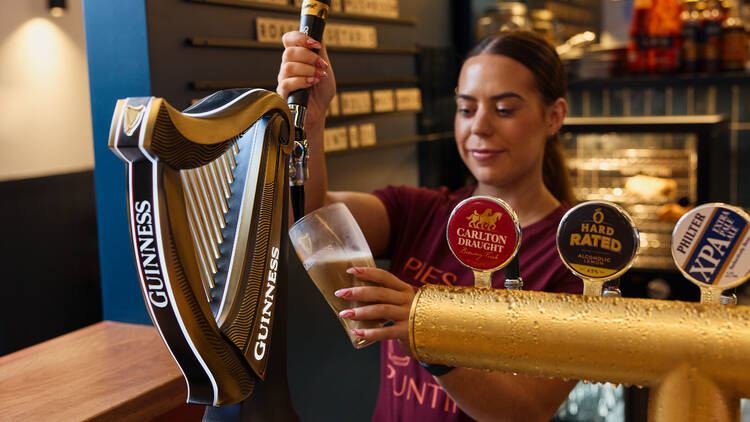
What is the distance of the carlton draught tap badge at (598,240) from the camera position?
561 millimetres

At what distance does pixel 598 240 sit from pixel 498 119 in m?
0.88

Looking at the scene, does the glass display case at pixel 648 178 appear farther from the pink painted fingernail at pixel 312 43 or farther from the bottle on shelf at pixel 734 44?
the pink painted fingernail at pixel 312 43

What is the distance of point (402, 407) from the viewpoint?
1.37m

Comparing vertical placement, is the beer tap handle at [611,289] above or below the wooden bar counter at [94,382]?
above

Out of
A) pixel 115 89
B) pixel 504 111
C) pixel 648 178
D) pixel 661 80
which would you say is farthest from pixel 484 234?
pixel 661 80

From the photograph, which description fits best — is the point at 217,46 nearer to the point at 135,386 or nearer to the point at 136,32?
the point at 136,32

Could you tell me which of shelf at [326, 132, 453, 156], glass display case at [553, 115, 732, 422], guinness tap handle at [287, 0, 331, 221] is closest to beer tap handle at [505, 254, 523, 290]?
guinness tap handle at [287, 0, 331, 221]

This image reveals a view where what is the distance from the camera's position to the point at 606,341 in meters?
0.52

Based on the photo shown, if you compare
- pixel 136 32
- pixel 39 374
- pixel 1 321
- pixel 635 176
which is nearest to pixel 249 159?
pixel 39 374

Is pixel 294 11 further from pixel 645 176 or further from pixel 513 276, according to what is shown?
pixel 645 176

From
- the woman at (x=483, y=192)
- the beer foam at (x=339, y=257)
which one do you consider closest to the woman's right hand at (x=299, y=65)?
the woman at (x=483, y=192)

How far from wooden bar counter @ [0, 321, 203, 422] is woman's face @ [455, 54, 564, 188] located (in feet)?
2.24

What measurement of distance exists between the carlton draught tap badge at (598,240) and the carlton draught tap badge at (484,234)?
0.04 meters

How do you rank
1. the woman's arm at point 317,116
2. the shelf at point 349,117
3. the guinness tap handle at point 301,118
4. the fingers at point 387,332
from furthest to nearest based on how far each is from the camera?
the shelf at point 349,117 < the woman's arm at point 317,116 < the guinness tap handle at point 301,118 < the fingers at point 387,332
